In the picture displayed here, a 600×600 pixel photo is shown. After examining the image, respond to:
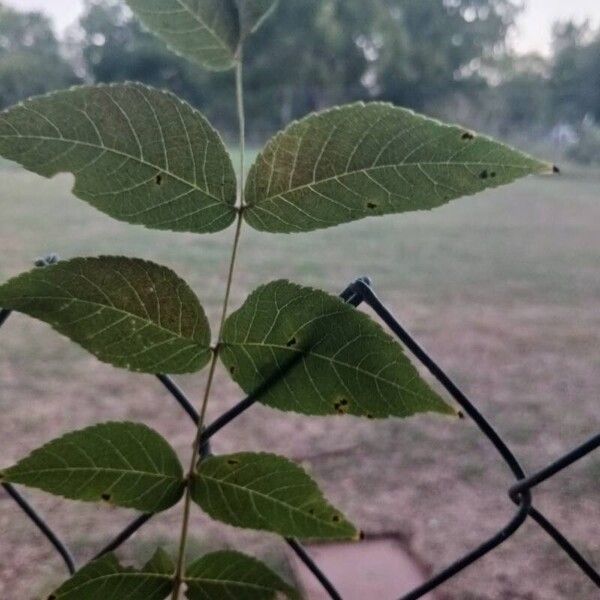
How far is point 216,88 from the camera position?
74cm

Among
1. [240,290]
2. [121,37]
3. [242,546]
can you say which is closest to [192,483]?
[121,37]

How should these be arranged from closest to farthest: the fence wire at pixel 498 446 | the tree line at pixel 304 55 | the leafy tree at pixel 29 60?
the fence wire at pixel 498 446, the tree line at pixel 304 55, the leafy tree at pixel 29 60

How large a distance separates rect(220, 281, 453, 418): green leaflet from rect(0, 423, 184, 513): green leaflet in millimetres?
38

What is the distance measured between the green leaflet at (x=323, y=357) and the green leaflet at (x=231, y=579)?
5 centimetres

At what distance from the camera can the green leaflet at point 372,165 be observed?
20 cm

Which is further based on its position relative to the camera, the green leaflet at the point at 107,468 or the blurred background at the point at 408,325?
the blurred background at the point at 408,325

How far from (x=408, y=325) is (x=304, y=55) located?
3.15 m

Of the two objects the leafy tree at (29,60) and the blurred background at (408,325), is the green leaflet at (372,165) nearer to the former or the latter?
the blurred background at (408,325)

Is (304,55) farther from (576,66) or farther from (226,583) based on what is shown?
(576,66)

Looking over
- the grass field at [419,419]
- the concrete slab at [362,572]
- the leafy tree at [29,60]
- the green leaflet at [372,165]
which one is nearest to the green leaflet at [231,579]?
the green leaflet at [372,165]

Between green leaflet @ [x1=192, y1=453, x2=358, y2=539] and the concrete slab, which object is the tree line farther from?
the concrete slab

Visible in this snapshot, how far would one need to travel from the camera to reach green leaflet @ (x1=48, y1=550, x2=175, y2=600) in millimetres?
235

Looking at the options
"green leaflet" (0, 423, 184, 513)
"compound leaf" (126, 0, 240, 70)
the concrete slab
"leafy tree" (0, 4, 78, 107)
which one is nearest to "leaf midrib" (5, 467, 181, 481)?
"green leaflet" (0, 423, 184, 513)

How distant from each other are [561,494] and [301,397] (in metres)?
2.20
